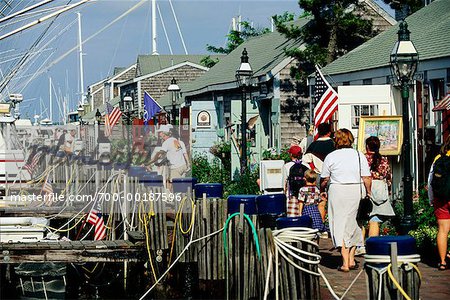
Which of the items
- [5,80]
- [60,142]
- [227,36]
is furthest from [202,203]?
[227,36]

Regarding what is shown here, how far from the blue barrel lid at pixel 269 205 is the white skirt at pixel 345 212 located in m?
0.94

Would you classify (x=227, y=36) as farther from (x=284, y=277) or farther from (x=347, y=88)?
(x=284, y=277)

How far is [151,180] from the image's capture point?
21.9m

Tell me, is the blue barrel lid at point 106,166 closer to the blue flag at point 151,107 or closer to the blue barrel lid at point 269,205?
the blue barrel lid at point 269,205

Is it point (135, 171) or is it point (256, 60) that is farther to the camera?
point (256, 60)

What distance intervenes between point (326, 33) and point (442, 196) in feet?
66.5

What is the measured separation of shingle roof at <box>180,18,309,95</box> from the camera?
3519cm

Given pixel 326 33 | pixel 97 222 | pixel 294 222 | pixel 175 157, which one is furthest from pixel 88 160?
pixel 294 222

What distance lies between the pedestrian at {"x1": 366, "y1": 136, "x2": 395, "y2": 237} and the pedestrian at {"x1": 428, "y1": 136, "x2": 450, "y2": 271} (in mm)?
1380

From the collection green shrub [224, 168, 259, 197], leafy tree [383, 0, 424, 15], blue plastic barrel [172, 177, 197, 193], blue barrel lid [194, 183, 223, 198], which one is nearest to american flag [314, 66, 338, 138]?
green shrub [224, 168, 259, 197]

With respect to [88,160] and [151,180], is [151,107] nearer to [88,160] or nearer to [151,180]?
[88,160]

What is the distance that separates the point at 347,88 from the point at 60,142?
1358cm

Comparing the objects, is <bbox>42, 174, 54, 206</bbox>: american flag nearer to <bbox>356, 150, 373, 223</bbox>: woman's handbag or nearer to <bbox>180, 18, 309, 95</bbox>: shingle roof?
<bbox>180, 18, 309, 95</bbox>: shingle roof

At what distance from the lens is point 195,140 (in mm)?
35062
